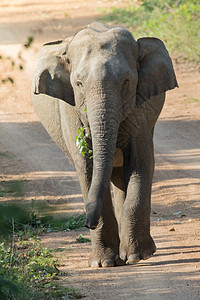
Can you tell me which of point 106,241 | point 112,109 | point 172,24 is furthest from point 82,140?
point 172,24

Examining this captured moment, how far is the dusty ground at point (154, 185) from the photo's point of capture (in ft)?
16.3

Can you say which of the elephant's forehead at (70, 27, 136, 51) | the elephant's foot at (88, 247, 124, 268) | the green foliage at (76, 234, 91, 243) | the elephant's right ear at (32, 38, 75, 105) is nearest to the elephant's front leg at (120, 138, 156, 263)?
the elephant's foot at (88, 247, 124, 268)

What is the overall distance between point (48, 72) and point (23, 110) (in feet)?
24.8

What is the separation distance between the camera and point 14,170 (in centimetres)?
927

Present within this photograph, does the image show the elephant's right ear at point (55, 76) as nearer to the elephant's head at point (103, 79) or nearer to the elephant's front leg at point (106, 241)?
the elephant's head at point (103, 79)

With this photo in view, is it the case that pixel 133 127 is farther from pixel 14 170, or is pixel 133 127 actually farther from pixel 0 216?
pixel 14 170

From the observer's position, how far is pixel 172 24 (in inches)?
578

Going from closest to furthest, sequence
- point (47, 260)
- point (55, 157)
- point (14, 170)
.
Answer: point (47, 260)
point (14, 170)
point (55, 157)

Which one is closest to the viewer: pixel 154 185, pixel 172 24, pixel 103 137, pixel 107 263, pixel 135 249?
pixel 103 137

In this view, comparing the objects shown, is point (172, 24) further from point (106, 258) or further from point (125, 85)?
point (125, 85)

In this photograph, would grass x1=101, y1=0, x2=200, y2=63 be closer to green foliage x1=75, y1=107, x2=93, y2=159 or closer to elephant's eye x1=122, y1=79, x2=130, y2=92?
green foliage x1=75, y1=107, x2=93, y2=159

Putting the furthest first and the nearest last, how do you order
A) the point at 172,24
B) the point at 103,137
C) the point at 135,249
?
1. the point at 172,24
2. the point at 135,249
3. the point at 103,137

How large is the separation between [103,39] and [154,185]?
3744mm

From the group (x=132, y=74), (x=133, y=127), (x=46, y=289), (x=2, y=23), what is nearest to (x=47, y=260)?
(x=46, y=289)
